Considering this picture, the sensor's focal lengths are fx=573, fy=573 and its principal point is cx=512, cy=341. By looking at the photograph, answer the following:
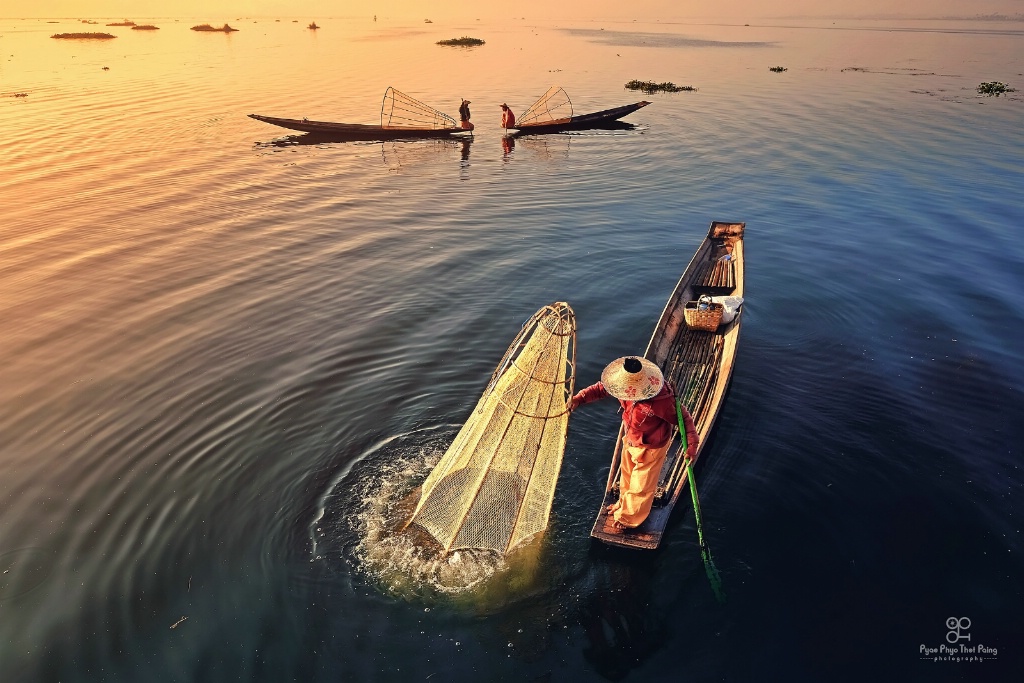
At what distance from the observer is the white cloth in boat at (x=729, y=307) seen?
10195 millimetres

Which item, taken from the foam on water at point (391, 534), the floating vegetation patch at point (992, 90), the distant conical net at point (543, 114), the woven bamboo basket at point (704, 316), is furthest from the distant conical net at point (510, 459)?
the floating vegetation patch at point (992, 90)

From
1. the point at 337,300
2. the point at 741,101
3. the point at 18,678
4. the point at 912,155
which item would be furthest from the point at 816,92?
the point at 18,678

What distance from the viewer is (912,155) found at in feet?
76.4

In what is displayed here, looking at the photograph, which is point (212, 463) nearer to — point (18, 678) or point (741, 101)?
point (18, 678)

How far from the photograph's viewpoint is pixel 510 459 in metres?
6.54

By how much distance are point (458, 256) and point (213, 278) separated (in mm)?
5903

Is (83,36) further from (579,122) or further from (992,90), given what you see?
(992,90)

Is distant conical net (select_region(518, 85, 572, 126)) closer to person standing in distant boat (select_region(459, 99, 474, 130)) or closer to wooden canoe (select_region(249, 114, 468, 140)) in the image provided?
person standing in distant boat (select_region(459, 99, 474, 130))

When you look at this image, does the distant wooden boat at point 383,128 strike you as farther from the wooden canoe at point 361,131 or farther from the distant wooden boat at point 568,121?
the distant wooden boat at point 568,121

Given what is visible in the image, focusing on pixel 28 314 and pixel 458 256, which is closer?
pixel 28 314

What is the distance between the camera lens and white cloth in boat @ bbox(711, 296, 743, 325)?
10.2m

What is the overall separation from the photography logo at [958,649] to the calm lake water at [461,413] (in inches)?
1.7

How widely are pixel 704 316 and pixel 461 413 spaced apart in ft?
15.0

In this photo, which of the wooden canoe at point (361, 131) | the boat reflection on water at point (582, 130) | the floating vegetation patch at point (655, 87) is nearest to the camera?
the wooden canoe at point (361, 131)
